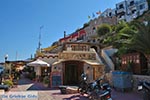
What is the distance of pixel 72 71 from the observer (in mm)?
24234

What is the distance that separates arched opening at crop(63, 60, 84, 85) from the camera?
2377 centimetres

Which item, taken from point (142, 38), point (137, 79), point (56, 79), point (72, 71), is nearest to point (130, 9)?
point (72, 71)

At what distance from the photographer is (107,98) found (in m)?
9.80

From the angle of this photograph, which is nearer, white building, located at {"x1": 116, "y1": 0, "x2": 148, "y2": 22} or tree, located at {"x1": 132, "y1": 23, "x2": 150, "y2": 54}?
tree, located at {"x1": 132, "y1": 23, "x2": 150, "y2": 54}

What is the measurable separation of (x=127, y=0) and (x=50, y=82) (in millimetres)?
66076

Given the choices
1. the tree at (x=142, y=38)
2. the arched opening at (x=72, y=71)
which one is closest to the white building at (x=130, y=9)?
the arched opening at (x=72, y=71)

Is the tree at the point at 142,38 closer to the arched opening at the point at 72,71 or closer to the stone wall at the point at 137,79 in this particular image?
the stone wall at the point at 137,79

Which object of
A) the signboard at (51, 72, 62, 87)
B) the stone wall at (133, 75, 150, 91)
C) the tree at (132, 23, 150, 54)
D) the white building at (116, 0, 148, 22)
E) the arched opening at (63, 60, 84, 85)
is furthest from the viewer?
the white building at (116, 0, 148, 22)

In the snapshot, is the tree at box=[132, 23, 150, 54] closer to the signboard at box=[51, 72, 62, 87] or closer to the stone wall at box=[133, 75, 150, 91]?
the stone wall at box=[133, 75, 150, 91]

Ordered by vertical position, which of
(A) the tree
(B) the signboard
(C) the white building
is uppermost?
(C) the white building

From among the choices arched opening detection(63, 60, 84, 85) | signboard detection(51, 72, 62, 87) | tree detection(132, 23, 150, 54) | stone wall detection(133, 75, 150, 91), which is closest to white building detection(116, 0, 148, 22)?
arched opening detection(63, 60, 84, 85)

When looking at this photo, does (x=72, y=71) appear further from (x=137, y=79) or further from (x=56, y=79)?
(x=137, y=79)

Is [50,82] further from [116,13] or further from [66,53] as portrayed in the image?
[116,13]

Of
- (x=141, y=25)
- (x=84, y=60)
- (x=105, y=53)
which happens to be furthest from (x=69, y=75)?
(x=141, y=25)
